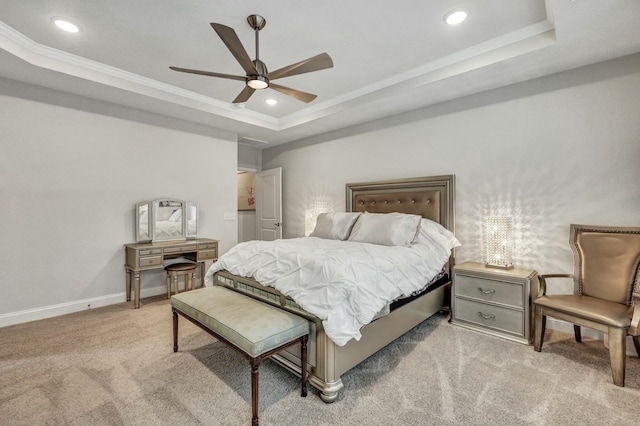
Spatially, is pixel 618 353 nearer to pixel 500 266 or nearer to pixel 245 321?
pixel 500 266

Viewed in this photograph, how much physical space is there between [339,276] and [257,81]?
66.5 inches

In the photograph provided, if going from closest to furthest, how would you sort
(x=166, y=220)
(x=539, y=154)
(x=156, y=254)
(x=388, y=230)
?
1. (x=539, y=154)
2. (x=388, y=230)
3. (x=156, y=254)
4. (x=166, y=220)

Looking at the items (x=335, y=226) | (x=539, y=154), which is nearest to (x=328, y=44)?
(x=335, y=226)

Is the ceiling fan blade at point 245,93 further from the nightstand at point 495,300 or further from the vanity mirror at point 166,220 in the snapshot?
the nightstand at point 495,300

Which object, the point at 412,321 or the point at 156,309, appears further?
the point at 156,309

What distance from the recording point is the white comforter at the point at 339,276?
1.96 meters

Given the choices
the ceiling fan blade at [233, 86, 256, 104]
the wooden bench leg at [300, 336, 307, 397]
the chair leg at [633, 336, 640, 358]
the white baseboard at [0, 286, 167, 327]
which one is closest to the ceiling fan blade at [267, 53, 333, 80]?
the ceiling fan blade at [233, 86, 256, 104]

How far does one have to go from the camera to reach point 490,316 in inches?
113

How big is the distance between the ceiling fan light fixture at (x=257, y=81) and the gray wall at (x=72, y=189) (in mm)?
2548

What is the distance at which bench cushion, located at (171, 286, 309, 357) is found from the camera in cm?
177

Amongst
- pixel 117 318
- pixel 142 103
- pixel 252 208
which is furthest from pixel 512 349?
pixel 252 208

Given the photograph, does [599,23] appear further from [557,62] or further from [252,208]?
[252,208]

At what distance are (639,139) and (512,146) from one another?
0.95 m

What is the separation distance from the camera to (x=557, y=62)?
2.74 m
